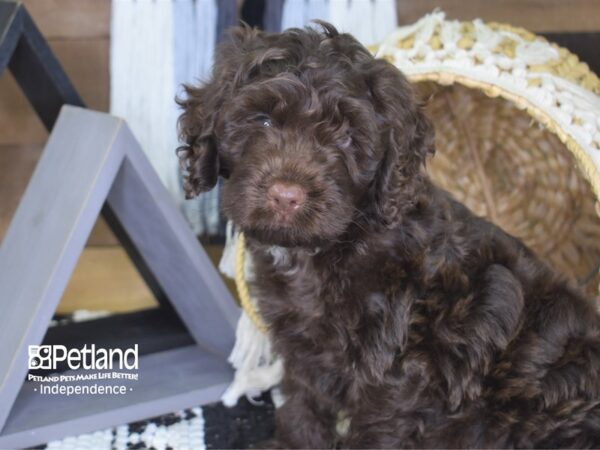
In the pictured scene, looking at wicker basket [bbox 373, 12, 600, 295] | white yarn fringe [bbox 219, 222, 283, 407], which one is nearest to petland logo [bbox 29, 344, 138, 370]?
white yarn fringe [bbox 219, 222, 283, 407]

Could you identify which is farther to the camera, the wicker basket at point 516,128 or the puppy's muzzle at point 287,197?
the wicker basket at point 516,128

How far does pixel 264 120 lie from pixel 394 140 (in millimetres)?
307

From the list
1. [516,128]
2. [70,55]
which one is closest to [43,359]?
[70,55]

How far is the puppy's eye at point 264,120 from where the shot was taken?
1746 mm

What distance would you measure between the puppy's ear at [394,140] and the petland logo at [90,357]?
1115 millimetres

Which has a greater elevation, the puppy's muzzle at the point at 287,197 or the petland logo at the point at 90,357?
the puppy's muzzle at the point at 287,197

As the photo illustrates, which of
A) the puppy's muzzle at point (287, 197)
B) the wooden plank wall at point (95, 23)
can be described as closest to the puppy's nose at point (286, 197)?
the puppy's muzzle at point (287, 197)

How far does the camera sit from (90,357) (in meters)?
2.48

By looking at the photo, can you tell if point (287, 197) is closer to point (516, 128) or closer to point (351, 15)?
point (351, 15)

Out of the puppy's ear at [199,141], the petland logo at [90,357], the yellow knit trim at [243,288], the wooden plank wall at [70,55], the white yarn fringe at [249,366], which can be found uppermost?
the puppy's ear at [199,141]

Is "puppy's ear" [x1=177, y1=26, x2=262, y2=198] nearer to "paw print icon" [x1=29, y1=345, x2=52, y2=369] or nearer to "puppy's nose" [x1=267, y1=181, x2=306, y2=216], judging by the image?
"puppy's nose" [x1=267, y1=181, x2=306, y2=216]

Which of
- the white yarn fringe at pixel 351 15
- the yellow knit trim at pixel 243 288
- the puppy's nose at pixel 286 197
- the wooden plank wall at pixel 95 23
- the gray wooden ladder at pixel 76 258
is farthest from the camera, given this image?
the wooden plank wall at pixel 95 23

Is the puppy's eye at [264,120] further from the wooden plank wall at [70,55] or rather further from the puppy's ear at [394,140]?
the wooden plank wall at [70,55]

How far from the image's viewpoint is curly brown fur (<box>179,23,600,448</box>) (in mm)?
1704
